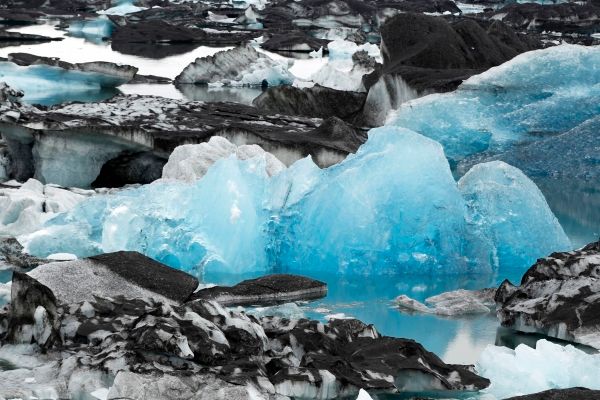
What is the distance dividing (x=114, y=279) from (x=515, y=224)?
2933 mm

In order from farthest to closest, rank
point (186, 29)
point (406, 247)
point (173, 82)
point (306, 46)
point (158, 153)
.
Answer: point (186, 29), point (306, 46), point (173, 82), point (158, 153), point (406, 247)

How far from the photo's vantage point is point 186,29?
101 feet

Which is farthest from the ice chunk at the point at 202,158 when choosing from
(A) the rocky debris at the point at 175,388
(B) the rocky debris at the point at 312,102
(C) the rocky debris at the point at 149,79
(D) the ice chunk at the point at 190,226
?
(C) the rocky debris at the point at 149,79

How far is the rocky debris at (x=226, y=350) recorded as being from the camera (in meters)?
3.78

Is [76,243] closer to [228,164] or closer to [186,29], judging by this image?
[228,164]

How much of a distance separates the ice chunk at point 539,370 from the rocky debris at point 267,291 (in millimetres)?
1860

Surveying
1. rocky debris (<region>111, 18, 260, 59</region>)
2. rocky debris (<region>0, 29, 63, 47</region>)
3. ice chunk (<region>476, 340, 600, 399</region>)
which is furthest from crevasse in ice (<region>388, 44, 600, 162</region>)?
rocky debris (<region>0, 29, 63, 47</region>)

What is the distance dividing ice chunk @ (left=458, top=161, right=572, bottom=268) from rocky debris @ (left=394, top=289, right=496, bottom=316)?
3.17ft

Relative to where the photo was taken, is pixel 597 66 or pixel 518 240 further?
pixel 597 66

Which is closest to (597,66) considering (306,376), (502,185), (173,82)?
(502,185)

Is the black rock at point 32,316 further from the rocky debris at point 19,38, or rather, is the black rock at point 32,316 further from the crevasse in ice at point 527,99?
the rocky debris at point 19,38

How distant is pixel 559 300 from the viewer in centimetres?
523

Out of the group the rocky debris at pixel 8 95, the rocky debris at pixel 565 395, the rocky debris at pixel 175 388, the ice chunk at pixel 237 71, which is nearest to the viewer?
the rocky debris at pixel 175 388

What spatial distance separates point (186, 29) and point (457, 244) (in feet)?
81.0
